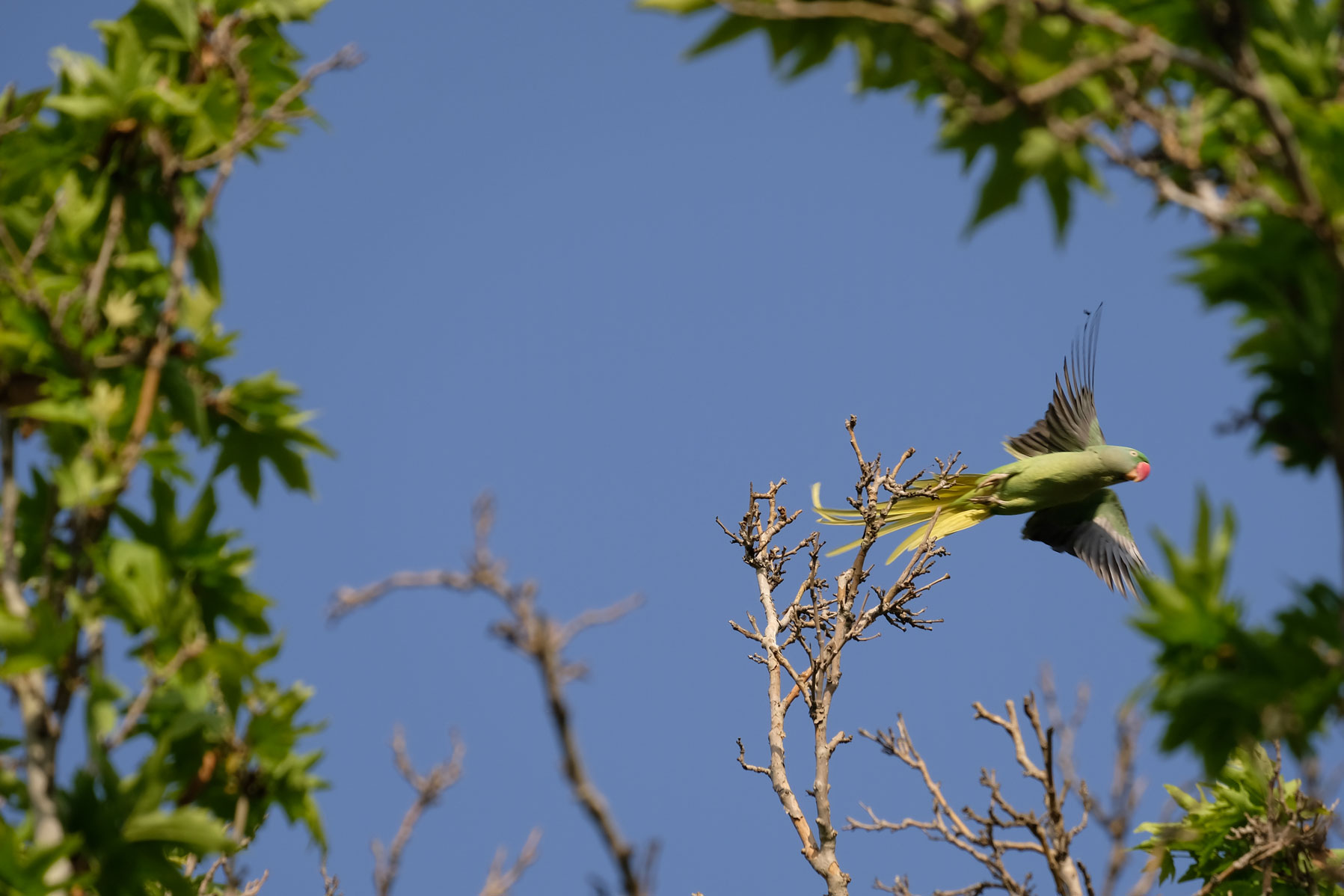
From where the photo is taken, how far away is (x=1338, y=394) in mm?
2811

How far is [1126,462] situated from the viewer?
654 centimetres

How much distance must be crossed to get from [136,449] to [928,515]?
4318 millimetres

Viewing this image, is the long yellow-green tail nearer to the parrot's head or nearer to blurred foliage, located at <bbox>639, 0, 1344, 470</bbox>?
the parrot's head

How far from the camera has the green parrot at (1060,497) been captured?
6.42m

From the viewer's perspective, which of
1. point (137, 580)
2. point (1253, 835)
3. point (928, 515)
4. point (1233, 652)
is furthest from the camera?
point (928, 515)

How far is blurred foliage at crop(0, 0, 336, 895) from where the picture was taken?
127 inches

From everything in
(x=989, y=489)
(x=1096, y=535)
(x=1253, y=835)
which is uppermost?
(x=989, y=489)

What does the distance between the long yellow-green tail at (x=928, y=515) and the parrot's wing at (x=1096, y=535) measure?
63 centimetres

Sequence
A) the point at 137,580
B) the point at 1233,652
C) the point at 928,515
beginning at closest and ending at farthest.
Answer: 1. the point at 1233,652
2. the point at 137,580
3. the point at 928,515

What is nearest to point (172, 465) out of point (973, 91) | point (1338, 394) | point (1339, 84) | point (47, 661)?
point (47, 661)

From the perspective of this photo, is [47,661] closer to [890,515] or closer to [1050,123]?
[1050,123]

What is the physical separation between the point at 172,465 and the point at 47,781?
3.17 ft

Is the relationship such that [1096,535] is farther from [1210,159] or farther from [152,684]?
[152,684]

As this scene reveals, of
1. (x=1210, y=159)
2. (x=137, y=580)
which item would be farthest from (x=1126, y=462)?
(x=137, y=580)
